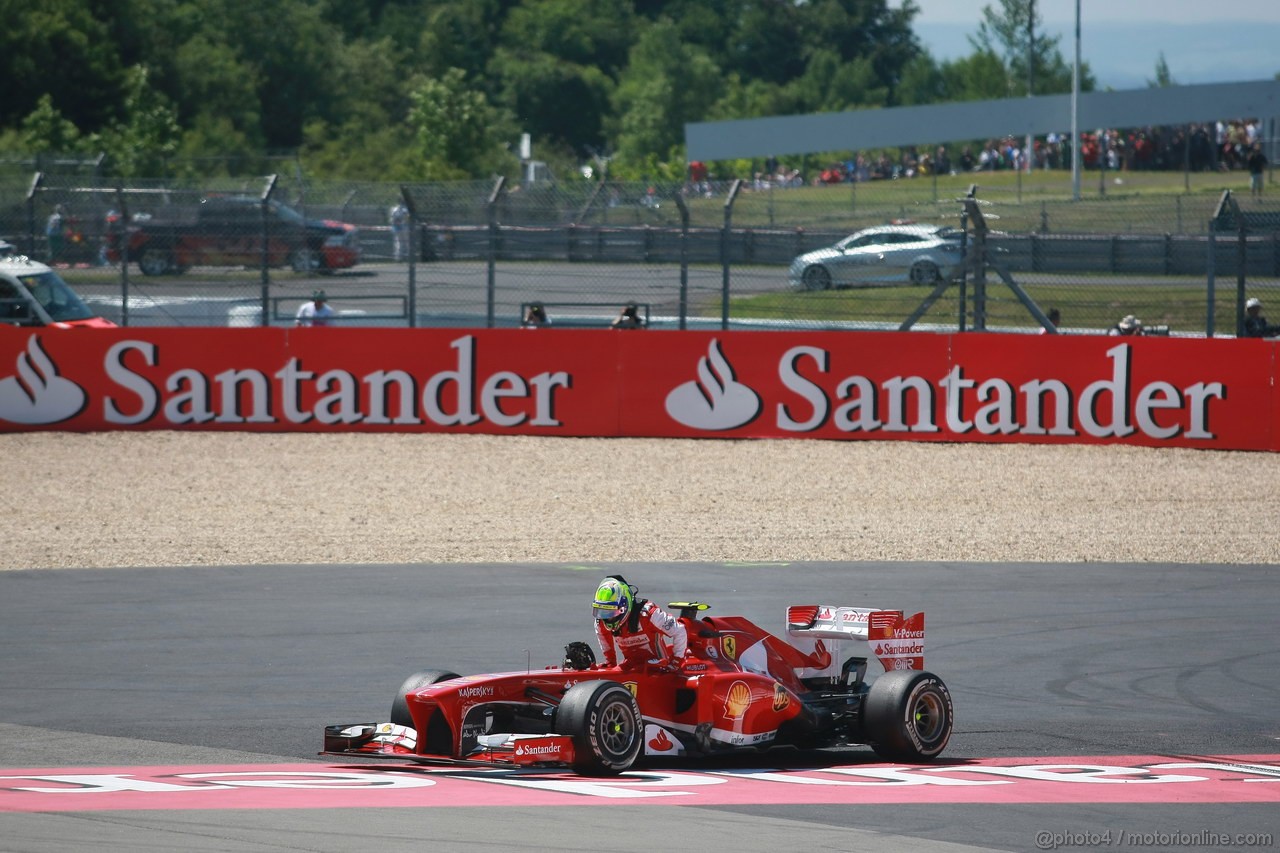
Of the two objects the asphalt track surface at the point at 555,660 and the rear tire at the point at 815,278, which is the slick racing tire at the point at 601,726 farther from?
the rear tire at the point at 815,278

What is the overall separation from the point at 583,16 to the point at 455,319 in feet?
325

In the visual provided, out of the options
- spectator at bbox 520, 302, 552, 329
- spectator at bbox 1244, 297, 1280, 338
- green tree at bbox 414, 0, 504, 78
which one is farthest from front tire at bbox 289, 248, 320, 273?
green tree at bbox 414, 0, 504, 78

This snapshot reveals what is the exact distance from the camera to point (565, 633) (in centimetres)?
1167

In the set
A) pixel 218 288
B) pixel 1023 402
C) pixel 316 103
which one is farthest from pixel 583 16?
pixel 1023 402

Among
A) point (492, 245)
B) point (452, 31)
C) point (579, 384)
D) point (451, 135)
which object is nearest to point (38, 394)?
point (492, 245)

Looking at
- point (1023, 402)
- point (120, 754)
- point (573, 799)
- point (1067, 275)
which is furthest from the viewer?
point (1067, 275)

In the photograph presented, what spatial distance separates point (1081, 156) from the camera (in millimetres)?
55688

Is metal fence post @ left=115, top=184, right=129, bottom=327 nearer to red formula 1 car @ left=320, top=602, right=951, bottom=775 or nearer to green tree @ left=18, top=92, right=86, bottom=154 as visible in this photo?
red formula 1 car @ left=320, top=602, right=951, bottom=775

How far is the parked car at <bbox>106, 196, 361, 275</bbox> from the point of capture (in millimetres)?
24906

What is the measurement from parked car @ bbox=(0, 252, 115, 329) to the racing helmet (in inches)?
640

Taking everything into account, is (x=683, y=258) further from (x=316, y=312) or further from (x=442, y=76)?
(x=442, y=76)

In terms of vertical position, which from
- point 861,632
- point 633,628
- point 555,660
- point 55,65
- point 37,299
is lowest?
point 555,660

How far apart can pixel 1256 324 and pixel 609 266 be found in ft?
29.9

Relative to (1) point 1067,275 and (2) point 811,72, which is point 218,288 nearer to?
(1) point 1067,275
